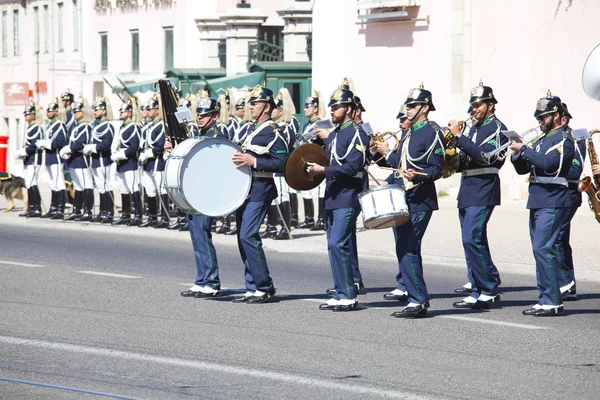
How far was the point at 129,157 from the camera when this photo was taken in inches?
865

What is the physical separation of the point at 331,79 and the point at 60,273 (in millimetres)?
17544

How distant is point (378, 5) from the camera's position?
29.5 m

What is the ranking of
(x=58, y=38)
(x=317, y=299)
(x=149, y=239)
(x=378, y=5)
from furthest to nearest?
(x=58, y=38)
(x=378, y=5)
(x=149, y=239)
(x=317, y=299)

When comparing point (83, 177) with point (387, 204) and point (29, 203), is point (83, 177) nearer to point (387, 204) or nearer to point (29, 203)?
point (29, 203)

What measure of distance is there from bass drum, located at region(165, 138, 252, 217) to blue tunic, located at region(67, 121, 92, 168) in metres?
10.2

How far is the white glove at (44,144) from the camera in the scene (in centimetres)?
2364

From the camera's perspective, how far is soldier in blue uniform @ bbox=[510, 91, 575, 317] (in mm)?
12141

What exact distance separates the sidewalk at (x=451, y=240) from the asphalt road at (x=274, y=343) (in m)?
1.44

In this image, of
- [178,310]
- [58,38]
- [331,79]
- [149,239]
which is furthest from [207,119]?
[58,38]

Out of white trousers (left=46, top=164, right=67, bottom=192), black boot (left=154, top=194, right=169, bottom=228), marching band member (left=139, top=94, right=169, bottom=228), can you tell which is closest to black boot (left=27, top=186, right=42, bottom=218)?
white trousers (left=46, top=164, right=67, bottom=192)

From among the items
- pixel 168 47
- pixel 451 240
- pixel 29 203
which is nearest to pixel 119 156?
pixel 29 203

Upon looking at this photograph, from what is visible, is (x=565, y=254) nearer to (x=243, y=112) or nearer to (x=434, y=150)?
(x=434, y=150)

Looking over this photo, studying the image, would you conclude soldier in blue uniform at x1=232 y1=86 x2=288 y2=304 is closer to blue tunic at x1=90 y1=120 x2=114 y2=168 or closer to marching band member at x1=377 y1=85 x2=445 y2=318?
marching band member at x1=377 y1=85 x2=445 y2=318

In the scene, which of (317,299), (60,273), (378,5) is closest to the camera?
(317,299)
